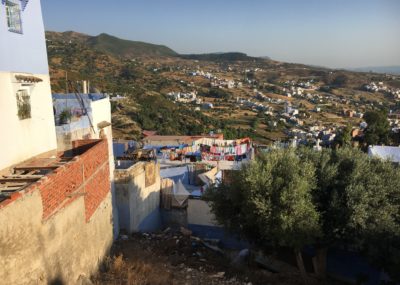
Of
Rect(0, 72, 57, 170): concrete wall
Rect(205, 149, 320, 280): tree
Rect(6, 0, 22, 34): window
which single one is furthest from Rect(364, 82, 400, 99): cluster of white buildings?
Rect(6, 0, 22, 34): window

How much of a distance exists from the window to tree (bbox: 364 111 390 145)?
29.9 m

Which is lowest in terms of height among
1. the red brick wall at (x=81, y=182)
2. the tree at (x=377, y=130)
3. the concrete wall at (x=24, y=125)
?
the tree at (x=377, y=130)

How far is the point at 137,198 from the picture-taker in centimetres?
1417

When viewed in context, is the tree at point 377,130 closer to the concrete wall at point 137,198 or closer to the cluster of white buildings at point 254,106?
the concrete wall at point 137,198

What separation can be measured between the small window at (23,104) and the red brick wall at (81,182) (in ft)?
5.19

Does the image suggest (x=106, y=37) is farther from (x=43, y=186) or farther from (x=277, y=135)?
A: (x=43, y=186)

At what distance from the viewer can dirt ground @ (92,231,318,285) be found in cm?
852

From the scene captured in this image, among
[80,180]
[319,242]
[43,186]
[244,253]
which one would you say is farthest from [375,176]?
[43,186]

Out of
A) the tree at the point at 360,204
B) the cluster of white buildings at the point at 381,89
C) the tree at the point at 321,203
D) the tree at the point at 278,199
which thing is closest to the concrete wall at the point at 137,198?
the tree at the point at 321,203

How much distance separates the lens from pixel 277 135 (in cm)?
6328

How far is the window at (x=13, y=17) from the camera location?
304 inches

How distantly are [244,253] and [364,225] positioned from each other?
4.74 m

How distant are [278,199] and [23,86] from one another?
20.7 ft

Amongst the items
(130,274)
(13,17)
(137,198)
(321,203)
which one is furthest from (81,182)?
(137,198)
